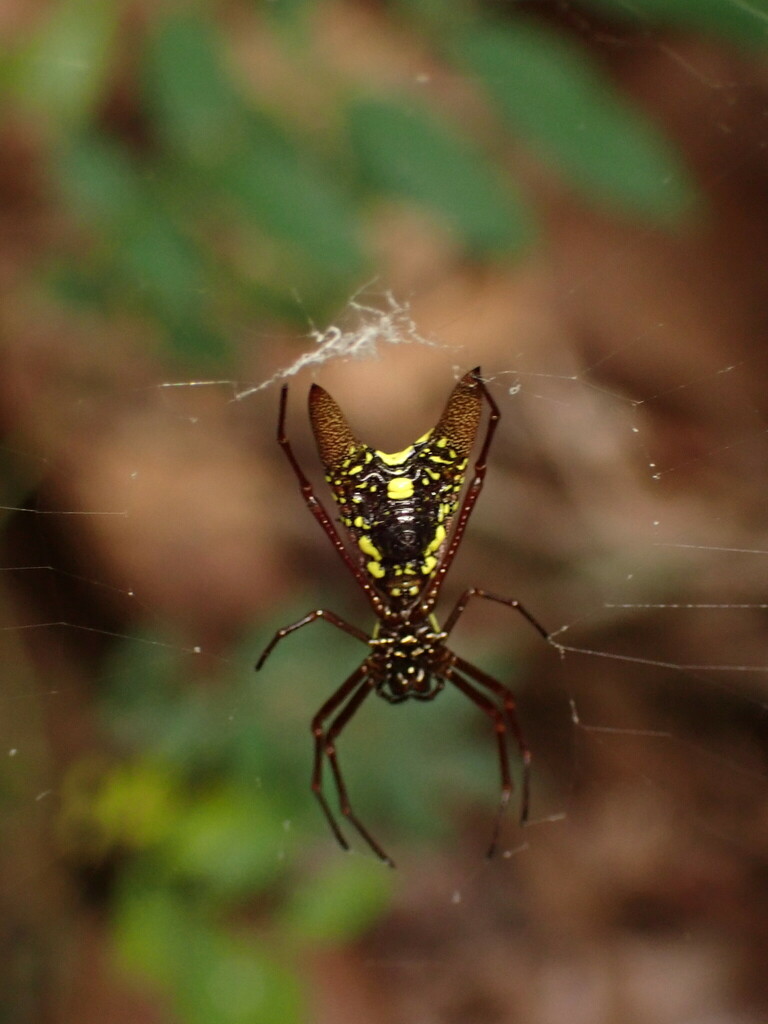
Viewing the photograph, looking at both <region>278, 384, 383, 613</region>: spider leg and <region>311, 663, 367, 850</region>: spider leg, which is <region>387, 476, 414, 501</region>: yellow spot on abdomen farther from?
<region>311, 663, 367, 850</region>: spider leg

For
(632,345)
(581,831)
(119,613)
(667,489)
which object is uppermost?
(632,345)

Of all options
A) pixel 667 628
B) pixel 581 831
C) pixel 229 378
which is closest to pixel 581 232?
pixel 667 628

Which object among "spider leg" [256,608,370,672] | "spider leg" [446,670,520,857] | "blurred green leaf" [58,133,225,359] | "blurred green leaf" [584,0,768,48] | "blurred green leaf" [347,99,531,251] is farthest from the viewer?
"spider leg" [446,670,520,857]

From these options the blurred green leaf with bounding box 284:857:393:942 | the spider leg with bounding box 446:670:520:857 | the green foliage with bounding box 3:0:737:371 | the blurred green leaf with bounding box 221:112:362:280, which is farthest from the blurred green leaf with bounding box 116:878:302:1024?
the blurred green leaf with bounding box 221:112:362:280

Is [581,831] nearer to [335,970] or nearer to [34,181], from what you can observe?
[335,970]

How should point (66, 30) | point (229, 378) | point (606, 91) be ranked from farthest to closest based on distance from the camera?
1. point (229, 378)
2. point (66, 30)
3. point (606, 91)

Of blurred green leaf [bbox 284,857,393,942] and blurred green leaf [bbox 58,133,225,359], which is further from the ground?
blurred green leaf [bbox 58,133,225,359]

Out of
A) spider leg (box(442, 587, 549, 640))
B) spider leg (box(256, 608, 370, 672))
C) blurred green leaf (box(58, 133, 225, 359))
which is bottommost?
spider leg (box(256, 608, 370, 672))

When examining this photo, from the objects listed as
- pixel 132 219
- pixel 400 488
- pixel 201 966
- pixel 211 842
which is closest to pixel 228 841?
pixel 211 842
